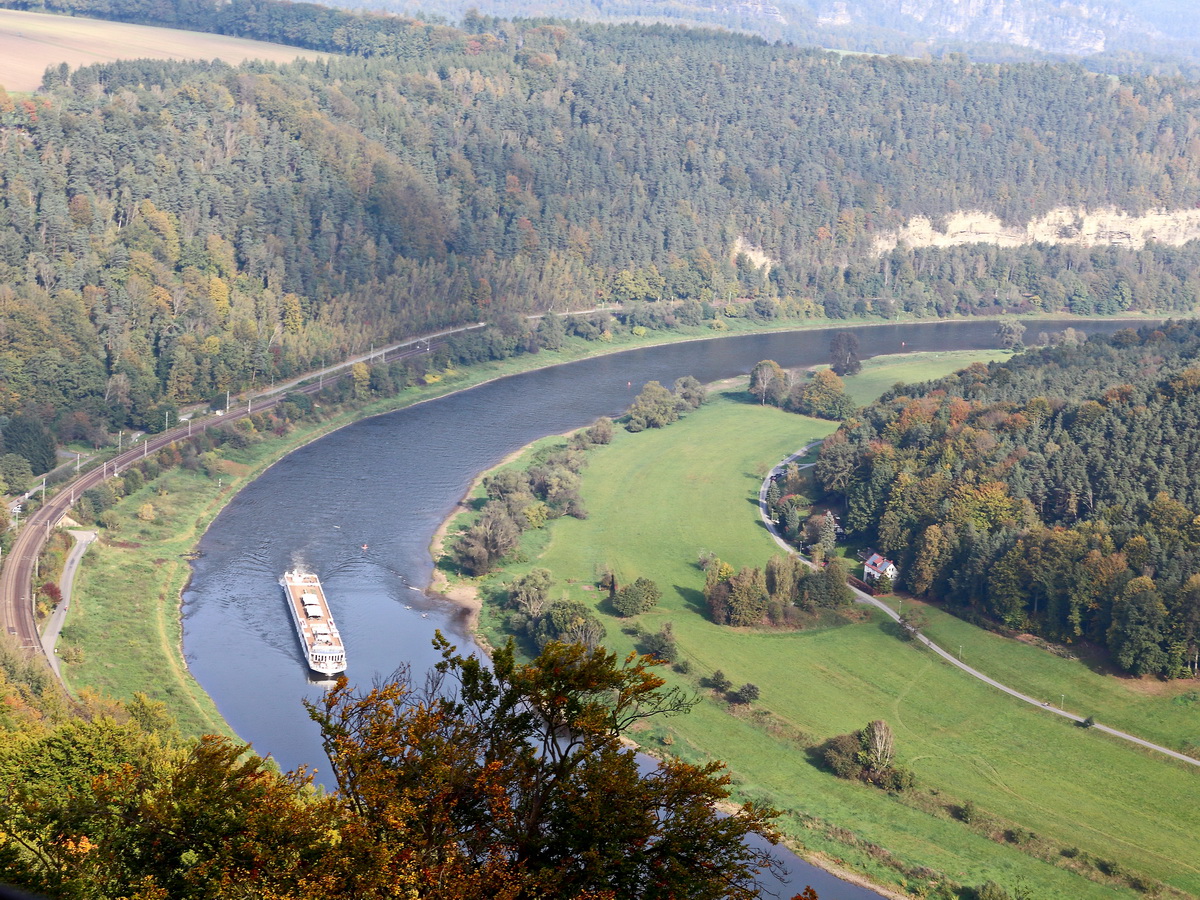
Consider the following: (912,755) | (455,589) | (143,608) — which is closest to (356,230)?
(455,589)

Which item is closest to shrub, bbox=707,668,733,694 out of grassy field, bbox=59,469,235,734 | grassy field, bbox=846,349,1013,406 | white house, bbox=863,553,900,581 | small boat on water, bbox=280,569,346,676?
white house, bbox=863,553,900,581

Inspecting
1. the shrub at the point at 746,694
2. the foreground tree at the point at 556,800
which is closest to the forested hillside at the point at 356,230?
the shrub at the point at 746,694

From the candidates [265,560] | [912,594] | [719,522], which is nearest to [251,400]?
[265,560]

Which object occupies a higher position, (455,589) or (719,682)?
(719,682)

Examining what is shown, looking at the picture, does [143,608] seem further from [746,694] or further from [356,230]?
[356,230]

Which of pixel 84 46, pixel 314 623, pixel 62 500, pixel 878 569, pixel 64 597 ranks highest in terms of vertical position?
pixel 84 46

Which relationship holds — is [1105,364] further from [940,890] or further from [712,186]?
[712,186]
